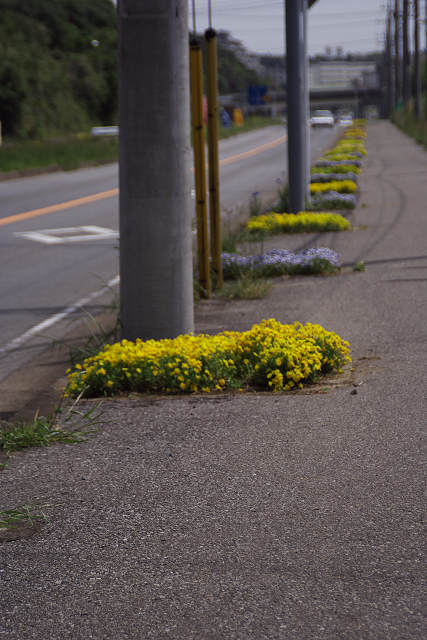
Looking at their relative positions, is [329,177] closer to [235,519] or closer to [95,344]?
[95,344]

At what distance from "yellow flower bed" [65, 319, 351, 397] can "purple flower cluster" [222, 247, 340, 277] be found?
3794mm

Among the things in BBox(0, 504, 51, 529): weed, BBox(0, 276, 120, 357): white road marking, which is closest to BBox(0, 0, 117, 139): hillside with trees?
BBox(0, 276, 120, 357): white road marking

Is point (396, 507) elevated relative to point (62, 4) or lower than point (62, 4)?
lower

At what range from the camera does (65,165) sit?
109 feet

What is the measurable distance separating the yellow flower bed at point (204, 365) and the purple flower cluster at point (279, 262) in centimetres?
379

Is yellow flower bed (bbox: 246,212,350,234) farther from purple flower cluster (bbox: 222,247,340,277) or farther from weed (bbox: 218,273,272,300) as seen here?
weed (bbox: 218,273,272,300)

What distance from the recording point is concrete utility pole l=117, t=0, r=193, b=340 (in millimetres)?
5812

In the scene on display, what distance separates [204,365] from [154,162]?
1371 millimetres

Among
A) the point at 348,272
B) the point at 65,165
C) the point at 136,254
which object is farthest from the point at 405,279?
the point at 65,165

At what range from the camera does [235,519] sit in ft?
12.1

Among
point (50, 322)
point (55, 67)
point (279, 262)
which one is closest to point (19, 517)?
point (50, 322)

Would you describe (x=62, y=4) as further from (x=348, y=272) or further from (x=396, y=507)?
(x=396, y=507)

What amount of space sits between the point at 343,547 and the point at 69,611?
1.04m

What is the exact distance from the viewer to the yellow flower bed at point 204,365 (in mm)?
5480
